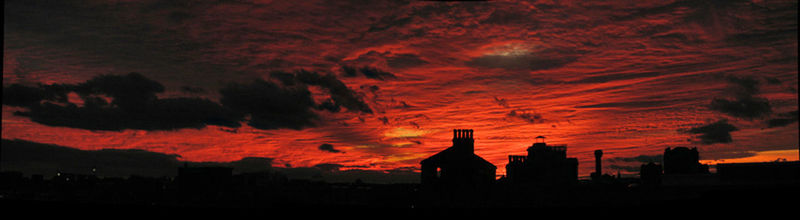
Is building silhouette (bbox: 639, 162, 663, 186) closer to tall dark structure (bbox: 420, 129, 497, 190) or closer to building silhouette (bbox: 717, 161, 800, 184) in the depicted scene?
building silhouette (bbox: 717, 161, 800, 184)

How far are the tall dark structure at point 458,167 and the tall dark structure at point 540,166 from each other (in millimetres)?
28560

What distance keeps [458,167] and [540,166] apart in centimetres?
3405

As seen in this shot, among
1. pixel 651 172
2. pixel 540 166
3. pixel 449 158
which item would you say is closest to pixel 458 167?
pixel 449 158

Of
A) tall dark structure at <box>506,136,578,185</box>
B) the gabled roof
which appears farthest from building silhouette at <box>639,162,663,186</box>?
the gabled roof

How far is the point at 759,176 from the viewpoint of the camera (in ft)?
244

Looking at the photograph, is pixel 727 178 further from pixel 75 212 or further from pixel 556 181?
pixel 75 212

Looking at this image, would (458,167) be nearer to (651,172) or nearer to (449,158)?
(449,158)

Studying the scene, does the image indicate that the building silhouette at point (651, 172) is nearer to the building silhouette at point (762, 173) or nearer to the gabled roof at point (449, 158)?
the building silhouette at point (762, 173)

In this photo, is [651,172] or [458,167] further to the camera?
[651,172]

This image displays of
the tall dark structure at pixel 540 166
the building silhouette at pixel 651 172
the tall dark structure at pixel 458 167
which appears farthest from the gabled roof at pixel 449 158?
the building silhouette at pixel 651 172

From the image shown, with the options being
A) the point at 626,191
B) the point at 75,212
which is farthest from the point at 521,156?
the point at 75,212

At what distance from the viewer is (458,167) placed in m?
70.2

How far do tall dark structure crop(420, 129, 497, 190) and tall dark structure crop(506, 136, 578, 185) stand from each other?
28560 millimetres

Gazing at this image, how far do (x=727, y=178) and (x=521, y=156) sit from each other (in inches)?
1289
